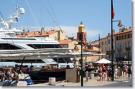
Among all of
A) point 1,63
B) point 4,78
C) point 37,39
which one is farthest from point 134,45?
point 37,39

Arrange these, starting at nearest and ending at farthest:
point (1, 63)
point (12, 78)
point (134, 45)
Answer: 1. point (134, 45)
2. point (12, 78)
3. point (1, 63)

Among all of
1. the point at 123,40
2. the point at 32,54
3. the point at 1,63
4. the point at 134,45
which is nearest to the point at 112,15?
the point at 32,54

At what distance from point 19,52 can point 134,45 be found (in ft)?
57.3

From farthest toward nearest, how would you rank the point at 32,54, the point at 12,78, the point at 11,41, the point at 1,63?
the point at 11,41
the point at 1,63
the point at 32,54
the point at 12,78

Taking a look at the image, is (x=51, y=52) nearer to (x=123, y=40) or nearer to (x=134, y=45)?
(x=134, y=45)

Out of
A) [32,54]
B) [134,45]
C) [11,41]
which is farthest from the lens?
[11,41]

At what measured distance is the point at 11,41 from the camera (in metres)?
31.4

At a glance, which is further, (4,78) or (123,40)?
(123,40)

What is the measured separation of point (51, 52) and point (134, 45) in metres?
17.5

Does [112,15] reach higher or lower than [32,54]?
higher

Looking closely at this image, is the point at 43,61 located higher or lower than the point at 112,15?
lower

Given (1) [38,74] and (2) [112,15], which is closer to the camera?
(2) [112,15]

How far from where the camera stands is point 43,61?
31.0 m

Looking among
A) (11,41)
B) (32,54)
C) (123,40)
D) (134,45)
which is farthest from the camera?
(123,40)
